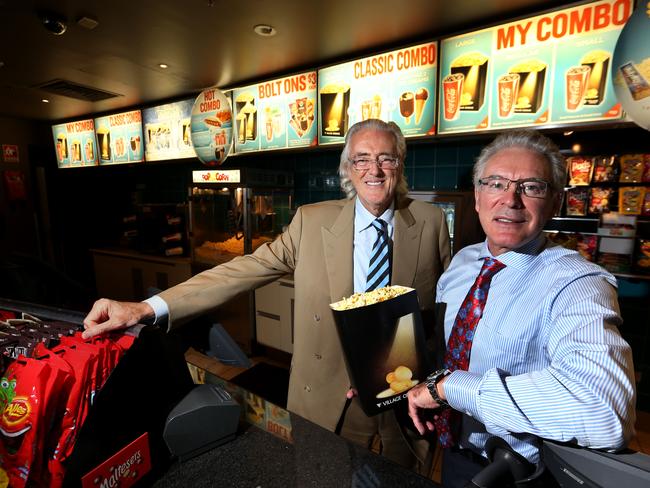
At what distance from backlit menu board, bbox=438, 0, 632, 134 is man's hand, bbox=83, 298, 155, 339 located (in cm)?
262

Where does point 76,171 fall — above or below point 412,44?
below

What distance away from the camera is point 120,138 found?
17.2 ft

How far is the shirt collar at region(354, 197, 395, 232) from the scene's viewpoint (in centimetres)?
149

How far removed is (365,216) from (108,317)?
101 cm

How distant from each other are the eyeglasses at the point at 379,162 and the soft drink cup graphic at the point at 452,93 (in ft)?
5.44

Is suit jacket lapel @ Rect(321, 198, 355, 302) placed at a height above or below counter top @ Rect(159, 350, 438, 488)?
above

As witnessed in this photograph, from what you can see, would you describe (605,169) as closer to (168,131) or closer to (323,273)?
(323,273)

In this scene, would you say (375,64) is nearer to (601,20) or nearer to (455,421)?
(601,20)

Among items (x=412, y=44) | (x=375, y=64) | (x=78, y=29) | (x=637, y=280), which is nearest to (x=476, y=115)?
(x=412, y=44)

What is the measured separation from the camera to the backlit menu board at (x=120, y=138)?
5.05 metres

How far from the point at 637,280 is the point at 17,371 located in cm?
367

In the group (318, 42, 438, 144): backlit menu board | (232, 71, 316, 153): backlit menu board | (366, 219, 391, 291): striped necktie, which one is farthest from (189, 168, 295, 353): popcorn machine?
(366, 219, 391, 291): striped necktie

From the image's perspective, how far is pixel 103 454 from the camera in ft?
2.47

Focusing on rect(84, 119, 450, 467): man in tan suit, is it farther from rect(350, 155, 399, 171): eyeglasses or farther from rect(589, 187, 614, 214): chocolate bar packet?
rect(589, 187, 614, 214): chocolate bar packet
